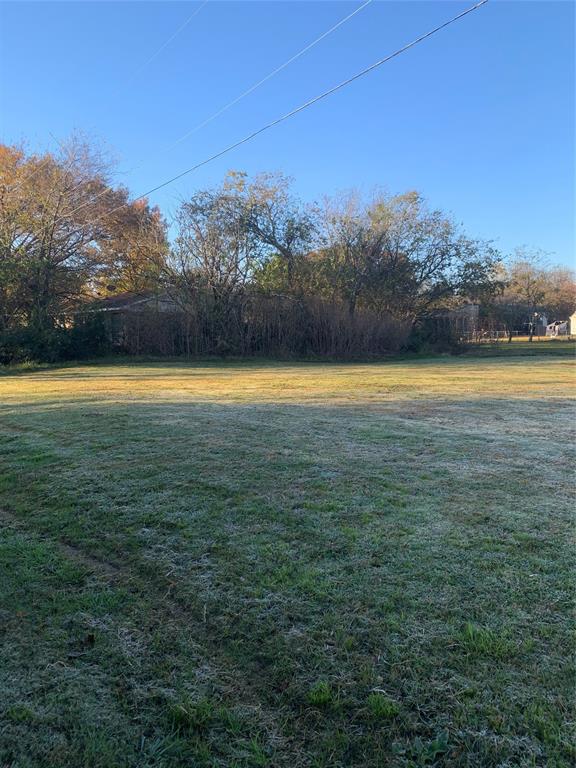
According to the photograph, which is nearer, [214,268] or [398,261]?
[214,268]

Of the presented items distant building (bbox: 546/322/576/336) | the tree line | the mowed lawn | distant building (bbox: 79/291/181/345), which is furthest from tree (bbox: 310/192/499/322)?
distant building (bbox: 546/322/576/336)

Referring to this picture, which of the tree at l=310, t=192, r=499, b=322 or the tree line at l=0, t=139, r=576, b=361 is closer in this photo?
the tree line at l=0, t=139, r=576, b=361

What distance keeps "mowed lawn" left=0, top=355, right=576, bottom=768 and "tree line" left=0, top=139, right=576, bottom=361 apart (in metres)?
16.4

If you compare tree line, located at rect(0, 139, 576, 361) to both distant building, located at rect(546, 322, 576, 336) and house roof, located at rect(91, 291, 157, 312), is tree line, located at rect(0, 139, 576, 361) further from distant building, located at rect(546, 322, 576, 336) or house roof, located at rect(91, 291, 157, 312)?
distant building, located at rect(546, 322, 576, 336)

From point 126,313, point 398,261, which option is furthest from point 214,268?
point 398,261

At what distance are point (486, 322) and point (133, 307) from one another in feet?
88.9

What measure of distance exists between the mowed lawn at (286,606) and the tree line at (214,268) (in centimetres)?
1636

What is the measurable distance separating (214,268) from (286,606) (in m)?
20.0

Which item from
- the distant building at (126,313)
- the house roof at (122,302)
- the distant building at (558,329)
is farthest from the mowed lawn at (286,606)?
Answer: the distant building at (558,329)

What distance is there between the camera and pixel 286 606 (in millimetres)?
2088

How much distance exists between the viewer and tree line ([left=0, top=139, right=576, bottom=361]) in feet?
63.6

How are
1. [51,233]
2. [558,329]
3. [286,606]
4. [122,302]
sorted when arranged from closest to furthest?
[286,606] → [51,233] → [122,302] → [558,329]

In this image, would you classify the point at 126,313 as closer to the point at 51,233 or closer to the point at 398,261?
the point at 51,233

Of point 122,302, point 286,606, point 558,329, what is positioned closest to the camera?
point 286,606
